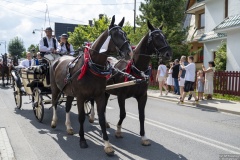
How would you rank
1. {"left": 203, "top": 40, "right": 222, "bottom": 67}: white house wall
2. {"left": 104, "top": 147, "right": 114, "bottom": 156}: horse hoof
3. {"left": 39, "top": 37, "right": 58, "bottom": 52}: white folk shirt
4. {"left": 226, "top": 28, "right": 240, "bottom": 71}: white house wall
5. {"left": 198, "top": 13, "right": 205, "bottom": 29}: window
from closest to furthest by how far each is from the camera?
{"left": 104, "top": 147, "right": 114, "bottom": 156}: horse hoof → {"left": 39, "top": 37, "right": 58, "bottom": 52}: white folk shirt → {"left": 226, "top": 28, "right": 240, "bottom": 71}: white house wall → {"left": 203, "top": 40, "right": 222, "bottom": 67}: white house wall → {"left": 198, "top": 13, "right": 205, "bottom": 29}: window

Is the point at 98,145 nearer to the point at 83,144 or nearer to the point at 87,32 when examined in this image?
the point at 83,144

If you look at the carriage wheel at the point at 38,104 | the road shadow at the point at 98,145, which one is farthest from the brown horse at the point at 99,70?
the carriage wheel at the point at 38,104

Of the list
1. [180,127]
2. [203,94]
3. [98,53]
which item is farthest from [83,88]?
[203,94]

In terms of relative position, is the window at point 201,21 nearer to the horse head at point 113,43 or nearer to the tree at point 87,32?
the tree at point 87,32

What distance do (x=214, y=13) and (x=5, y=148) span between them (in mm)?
21545

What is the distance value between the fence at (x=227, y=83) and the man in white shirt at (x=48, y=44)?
9841mm

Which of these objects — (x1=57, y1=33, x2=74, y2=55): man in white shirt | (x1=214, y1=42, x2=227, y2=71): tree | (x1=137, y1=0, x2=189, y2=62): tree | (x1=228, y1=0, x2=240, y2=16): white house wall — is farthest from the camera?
(x1=137, y1=0, x2=189, y2=62): tree

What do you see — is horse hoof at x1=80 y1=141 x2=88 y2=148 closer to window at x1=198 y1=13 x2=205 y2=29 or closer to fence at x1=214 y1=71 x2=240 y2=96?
fence at x1=214 y1=71 x2=240 y2=96

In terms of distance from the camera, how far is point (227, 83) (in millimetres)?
14891

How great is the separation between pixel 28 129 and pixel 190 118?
17.0 feet

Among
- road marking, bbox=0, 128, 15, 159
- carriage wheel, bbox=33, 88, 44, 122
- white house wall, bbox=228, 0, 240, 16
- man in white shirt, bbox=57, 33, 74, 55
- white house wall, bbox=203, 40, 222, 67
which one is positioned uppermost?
white house wall, bbox=228, 0, 240, 16

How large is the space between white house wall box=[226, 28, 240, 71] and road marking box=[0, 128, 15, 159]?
568 inches

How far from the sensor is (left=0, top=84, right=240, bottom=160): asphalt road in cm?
552

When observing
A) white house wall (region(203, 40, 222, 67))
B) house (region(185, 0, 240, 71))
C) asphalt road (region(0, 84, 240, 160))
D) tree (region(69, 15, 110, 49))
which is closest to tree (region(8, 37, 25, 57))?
tree (region(69, 15, 110, 49))
